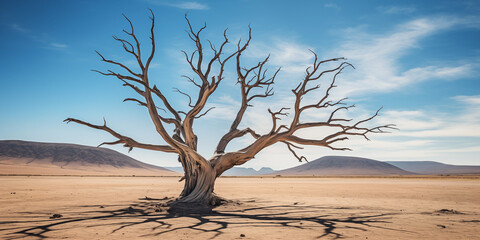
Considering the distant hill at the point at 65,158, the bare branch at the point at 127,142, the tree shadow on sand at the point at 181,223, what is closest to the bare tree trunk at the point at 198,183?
the bare branch at the point at 127,142

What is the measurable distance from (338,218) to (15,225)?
807 cm

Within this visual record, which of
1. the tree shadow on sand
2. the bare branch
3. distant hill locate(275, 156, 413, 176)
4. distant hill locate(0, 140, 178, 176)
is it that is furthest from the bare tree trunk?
distant hill locate(275, 156, 413, 176)

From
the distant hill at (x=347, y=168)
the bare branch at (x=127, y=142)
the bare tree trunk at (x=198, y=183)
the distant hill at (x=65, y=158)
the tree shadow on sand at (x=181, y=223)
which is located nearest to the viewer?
the tree shadow on sand at (x=181, y=223)

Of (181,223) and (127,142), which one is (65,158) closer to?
(127,142)

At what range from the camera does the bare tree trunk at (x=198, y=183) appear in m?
11.9

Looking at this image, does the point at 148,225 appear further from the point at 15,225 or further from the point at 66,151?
the point at 66,151

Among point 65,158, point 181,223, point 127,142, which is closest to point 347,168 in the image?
point 65,158

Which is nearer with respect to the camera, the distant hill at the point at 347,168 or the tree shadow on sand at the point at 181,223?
the tree shadow on sand at the point at 181,223

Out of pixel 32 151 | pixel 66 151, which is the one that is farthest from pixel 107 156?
pixel 32 151

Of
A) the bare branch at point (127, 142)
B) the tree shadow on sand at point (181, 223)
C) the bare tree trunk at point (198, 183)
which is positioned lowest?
the tree shadow on sand at point (181, 223)

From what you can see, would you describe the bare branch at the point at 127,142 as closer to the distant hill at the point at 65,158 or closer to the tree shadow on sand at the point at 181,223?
the tree shadow on sand at the point at 181,223

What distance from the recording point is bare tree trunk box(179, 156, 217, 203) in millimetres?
11920

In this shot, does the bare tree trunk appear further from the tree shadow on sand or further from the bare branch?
the tree shadow on sand

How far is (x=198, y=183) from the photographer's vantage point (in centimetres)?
1222
